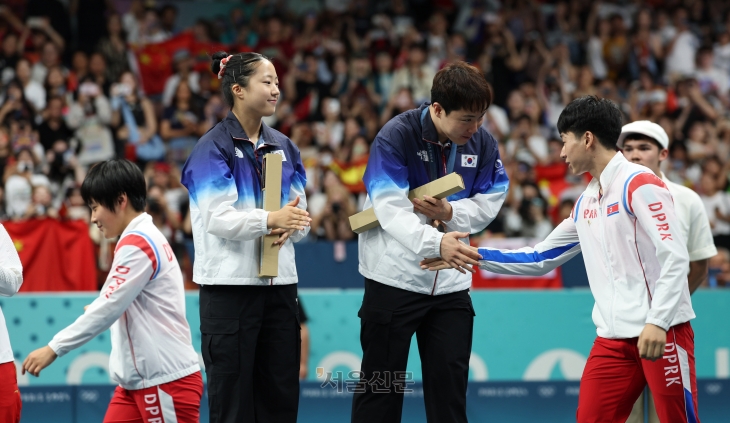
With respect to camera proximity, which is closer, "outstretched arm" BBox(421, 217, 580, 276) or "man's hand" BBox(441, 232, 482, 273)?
"man's hand" BBox(441, 232, 482, 273)

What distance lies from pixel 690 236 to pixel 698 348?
9.44 ft

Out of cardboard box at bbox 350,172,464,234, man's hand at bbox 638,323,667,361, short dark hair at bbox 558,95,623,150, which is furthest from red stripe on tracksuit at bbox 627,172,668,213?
cardboard box at bbox 350,172,464,234

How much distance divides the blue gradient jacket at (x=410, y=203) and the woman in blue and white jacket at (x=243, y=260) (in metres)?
0.44

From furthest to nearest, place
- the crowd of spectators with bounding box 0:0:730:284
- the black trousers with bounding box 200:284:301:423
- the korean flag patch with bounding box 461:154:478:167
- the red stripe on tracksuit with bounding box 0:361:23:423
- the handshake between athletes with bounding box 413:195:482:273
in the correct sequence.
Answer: the crowd of spectators with bounding box 0:0:730:284 → the korean flag patch with bounding box 461:154:478:167 → the handshake between athletes with bounding box 413:195:482:273 → the black trousers with bounding box 200:284:301:423 → the red stripe on tracksuit with bounding box 0:361:23:423

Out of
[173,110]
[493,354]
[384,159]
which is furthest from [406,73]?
[384,159]

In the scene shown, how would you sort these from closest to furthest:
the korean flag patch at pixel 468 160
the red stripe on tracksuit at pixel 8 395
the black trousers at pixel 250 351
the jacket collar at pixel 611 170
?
the red stripe on tracksuit at pixel 8 395 → the jacket collar at pixel 611 170 → the black trousers at pixel 250 351 → the korean flag patch at pixel 468 160

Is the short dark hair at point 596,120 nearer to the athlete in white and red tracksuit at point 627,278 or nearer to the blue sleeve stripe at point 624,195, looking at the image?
the athlete in white and red tracksuit at point 627,278

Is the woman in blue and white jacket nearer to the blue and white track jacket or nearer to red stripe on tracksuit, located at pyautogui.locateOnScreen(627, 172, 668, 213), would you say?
the blue and white track jacket

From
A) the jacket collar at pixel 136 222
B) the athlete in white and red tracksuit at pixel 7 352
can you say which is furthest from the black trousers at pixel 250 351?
the athlete in white and red tracksuit at pixel 7 352

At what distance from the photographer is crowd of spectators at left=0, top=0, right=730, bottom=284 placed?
37.0ft

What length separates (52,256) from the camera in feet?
30.5

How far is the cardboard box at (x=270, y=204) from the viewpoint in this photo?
4.41 meters

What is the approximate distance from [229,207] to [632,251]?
1.99 meters

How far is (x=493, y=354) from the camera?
7883mm
